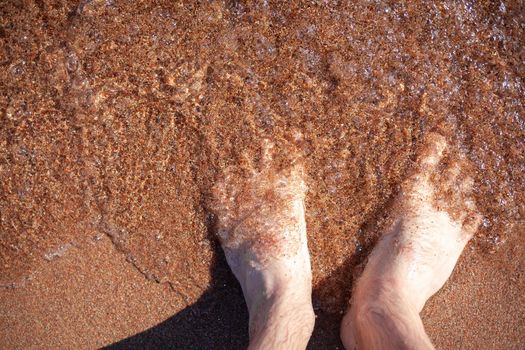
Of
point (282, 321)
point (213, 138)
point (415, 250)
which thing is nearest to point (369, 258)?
point (415, 250)

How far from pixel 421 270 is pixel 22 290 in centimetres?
165

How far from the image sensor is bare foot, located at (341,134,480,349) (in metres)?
1.77

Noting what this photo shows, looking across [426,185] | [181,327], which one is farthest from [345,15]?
[181,327]

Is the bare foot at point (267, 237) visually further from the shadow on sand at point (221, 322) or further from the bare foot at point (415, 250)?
the bare foot at point (415, 250)

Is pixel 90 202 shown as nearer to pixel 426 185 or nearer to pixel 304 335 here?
pixel 304 335

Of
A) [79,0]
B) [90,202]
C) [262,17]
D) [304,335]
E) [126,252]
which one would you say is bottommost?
[304,335]

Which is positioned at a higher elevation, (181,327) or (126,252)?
(126,252)

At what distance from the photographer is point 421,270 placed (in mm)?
1914

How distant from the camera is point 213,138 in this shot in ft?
6.42

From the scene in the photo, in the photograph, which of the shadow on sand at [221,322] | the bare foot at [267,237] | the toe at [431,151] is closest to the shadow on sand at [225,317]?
the shadow on sand at [221,322]

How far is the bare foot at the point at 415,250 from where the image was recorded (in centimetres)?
177

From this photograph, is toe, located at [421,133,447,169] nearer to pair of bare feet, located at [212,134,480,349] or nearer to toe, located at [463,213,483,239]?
pair of bare feet, located at [212,134,480,349]

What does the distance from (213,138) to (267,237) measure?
475mm

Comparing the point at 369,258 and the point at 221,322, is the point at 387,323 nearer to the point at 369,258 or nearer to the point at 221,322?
the point at 369,258
